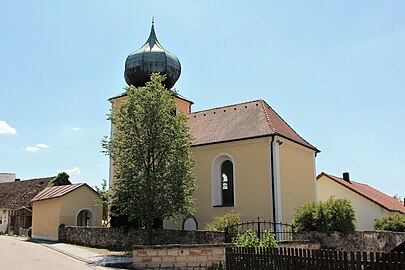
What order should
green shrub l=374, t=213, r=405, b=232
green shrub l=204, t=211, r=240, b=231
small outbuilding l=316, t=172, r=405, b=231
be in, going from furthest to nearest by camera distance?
small outbuilding l=316, t=172, r=405, b=231, green shrub l=374, t=213, r=405, b=232, green shrub l=204, t=211, r=240, b=231

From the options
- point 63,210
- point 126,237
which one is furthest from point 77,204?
point 126,237

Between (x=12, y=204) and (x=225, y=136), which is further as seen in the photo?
(x=12, y=204)

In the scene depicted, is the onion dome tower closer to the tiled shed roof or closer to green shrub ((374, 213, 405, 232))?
green shrub ((374, 213, 405, 232))

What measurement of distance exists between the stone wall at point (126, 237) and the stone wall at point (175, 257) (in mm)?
3441

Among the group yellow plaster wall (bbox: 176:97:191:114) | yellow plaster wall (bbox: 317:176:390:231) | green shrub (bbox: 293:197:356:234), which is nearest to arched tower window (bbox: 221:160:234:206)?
green shrub (bbox: 293:197:356:234)

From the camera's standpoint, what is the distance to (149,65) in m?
→ 29.2

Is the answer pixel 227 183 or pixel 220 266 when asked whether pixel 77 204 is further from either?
pixel 220 266

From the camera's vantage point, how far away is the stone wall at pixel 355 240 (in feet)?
59.4

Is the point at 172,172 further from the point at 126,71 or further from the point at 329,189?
the point at 329,189

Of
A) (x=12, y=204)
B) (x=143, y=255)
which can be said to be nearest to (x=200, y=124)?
(x=143, y=255)

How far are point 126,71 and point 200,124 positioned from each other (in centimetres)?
668

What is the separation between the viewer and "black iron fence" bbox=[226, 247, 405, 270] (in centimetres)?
875

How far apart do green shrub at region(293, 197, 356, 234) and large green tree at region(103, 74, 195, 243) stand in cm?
519

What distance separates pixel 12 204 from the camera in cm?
4522
